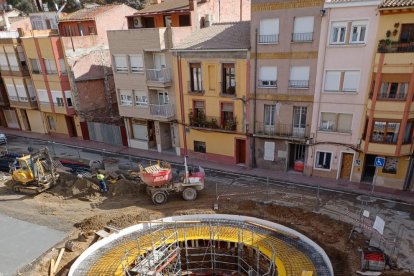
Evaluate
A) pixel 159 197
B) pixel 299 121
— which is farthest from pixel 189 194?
pixel 299 121

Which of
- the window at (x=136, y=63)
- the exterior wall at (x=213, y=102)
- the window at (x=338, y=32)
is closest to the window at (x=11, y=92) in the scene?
the window at (x=136, y=63)

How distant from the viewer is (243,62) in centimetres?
2736

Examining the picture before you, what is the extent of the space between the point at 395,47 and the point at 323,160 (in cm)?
1013

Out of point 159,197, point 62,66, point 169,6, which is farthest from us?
point 62,66

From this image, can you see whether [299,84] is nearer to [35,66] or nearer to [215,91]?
[215,91]

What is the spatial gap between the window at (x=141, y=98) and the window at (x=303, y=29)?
15.8m

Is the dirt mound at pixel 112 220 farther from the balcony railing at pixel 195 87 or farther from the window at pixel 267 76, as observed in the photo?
the window at pixel 267 76

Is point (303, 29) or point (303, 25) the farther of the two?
point (303, 29)

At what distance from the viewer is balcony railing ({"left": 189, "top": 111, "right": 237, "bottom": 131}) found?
29.6m

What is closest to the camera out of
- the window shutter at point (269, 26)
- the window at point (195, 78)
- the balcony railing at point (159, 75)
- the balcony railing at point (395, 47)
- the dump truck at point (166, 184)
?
the balcony railing at point (395, 47)

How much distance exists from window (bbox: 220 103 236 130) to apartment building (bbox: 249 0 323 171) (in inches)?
72.4

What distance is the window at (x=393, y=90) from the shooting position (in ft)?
74.4

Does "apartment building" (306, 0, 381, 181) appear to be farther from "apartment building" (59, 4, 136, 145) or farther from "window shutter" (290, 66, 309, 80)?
"apartment building" (59, 4, 136, 145)

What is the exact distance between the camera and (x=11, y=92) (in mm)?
42719
